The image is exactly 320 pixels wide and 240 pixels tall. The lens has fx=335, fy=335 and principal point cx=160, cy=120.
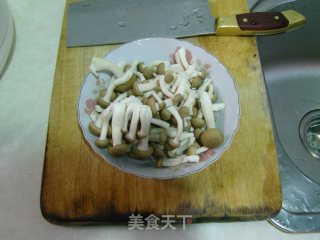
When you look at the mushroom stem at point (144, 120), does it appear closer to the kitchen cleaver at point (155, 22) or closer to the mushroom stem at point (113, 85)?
the mushroom stem at point (113, 85)

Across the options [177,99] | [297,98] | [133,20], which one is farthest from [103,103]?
[297,98]

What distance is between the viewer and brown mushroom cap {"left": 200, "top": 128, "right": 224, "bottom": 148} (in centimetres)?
62

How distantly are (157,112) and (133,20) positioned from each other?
0.90ft

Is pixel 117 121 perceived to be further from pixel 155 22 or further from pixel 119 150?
pixel 155 22

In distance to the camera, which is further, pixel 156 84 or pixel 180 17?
pixel 180 17

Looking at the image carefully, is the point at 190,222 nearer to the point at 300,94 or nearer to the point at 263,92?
the point at 263,92

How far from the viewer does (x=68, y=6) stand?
83 centimetres

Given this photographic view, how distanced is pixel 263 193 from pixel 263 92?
0.72 ft

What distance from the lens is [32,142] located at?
729 millimetres

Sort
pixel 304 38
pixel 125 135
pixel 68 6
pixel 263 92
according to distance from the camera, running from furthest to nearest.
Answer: pixel 304 38, pixel 68 6, pixel 263 92, pixel 125 135

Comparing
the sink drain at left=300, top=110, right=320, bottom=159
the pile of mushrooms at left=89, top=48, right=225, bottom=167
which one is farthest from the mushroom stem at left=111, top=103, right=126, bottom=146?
the sink drain at left=300, top=110, right=320, bottom=159

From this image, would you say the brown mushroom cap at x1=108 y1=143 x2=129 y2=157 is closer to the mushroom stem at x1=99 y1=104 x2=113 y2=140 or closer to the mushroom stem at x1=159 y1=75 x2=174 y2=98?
the mushroom stem at x1=99 y1=104 x2=113 y2=140

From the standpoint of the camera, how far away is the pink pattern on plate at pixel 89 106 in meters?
0.67

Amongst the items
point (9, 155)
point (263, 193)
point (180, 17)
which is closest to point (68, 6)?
point (180, 17)
